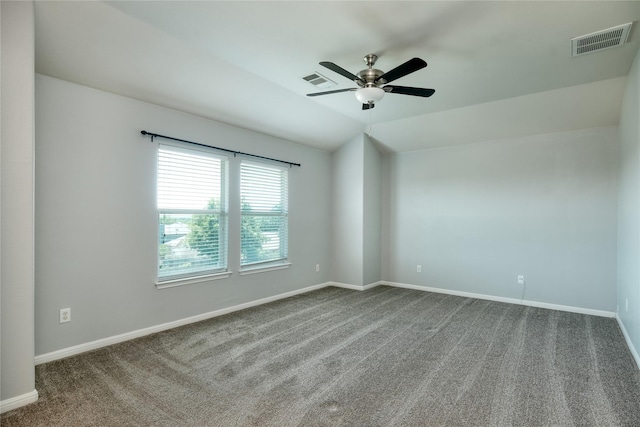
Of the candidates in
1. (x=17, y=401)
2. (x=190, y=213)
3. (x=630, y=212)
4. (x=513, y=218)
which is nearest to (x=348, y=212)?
(x=513, y=218)

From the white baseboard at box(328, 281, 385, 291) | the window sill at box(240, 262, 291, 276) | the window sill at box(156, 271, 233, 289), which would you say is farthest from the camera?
the white baseboard at box(328, 281, 385, 291)

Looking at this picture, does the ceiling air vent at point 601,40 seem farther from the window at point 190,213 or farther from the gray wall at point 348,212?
the window at point 190,213

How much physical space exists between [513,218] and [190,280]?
468 centimetres

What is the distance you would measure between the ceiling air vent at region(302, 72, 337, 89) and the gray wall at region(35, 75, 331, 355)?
1405mm

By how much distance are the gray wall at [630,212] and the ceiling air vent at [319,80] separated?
2.82m

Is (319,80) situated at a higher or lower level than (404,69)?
higher

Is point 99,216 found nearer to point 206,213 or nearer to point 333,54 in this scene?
point 206,213

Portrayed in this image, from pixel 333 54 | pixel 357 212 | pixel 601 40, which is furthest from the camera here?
pixel 357 212

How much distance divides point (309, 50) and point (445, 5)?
1.20 metres

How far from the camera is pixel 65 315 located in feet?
9.67

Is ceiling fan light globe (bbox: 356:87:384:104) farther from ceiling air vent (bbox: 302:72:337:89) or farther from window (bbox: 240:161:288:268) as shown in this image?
window (bbox: 240:161:288:268)

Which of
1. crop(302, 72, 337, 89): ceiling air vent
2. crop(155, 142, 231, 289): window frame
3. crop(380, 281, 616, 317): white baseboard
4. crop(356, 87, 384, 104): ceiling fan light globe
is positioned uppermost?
crop(302, 72, 337, 89): ceiling air vent

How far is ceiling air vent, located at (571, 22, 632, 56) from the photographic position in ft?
8.55

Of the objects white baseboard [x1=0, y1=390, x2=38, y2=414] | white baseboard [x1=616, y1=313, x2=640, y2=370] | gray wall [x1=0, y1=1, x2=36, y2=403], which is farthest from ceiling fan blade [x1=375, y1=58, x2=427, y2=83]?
white baseboard [x1=0, y1=390, x2=38, y2=414]
